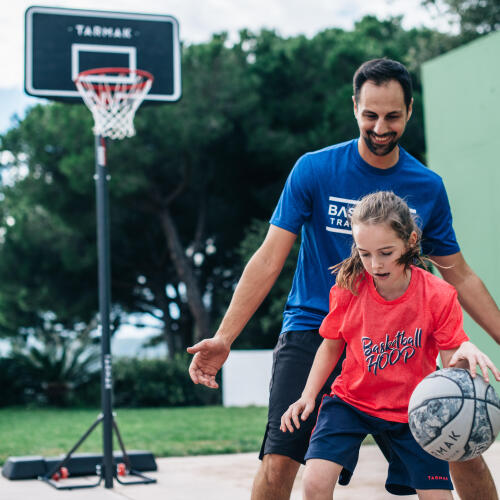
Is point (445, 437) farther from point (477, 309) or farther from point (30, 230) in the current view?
point (30, 230)

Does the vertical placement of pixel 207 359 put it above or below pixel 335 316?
below

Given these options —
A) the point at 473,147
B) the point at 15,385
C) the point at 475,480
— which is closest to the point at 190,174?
the point at 15,385

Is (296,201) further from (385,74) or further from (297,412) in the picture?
(297,412)

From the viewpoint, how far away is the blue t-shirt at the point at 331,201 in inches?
134

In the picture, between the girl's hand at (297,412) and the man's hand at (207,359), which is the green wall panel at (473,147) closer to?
the girl's hand at (297,412)

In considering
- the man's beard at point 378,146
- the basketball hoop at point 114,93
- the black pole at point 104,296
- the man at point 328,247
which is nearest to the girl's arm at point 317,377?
the man at point 328,247

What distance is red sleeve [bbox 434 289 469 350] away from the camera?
2.93 metres


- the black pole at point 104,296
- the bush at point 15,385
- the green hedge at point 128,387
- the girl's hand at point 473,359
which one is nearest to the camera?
the girl's hand at point 473,359

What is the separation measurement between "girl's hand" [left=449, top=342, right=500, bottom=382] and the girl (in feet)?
0.25

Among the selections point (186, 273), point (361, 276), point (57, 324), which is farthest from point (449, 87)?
point (57, 324)

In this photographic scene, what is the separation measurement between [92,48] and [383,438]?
555 cm

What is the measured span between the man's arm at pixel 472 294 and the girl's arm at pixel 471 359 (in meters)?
0.48

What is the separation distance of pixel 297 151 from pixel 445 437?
60.8 feet

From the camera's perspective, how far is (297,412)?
3.15m
